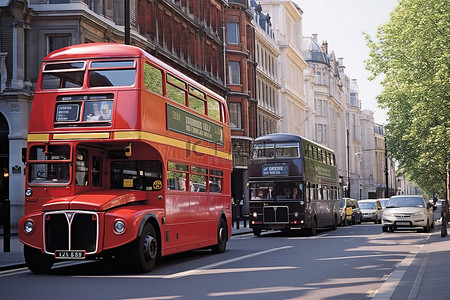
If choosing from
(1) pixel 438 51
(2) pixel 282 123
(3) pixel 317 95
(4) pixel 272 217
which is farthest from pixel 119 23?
(3) pixel 317 95

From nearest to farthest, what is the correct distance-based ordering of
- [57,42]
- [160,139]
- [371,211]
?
[160,139], [57,42], [371,211]

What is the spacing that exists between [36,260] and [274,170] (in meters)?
17.4

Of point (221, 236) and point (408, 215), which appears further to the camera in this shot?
point (408, 215)

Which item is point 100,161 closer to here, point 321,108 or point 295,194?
point 295,194

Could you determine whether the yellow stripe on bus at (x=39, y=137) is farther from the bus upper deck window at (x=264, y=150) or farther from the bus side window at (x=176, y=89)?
the bus upper deck window at (x=264, y=150)

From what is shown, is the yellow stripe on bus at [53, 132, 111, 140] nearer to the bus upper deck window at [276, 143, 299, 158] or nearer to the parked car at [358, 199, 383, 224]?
the bus upper deck window at [276, 143, 299, 158]

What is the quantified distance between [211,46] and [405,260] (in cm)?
4031

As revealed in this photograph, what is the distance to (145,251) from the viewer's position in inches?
565

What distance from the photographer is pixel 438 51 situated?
132ft

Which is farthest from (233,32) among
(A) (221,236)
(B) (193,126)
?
(B) (193,126)

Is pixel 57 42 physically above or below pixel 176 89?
above

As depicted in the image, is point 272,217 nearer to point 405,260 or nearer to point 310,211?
point 310,211

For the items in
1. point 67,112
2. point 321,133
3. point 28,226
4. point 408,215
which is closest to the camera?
point 28,226

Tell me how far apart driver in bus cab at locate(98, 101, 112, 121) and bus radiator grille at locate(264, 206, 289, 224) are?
56.3 ft
